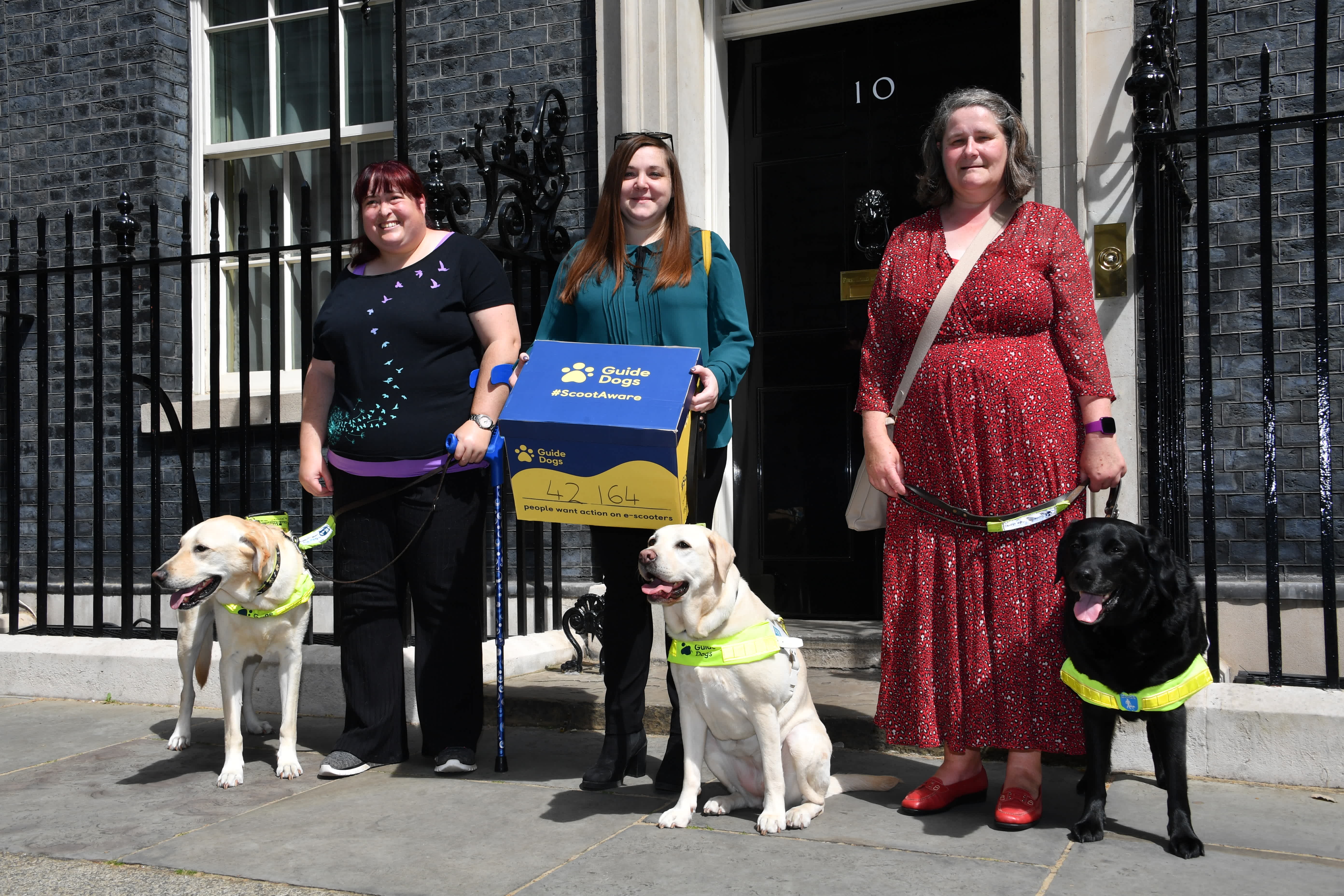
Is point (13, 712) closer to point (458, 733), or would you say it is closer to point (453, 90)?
point (458, 733)

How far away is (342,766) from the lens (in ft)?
12.1

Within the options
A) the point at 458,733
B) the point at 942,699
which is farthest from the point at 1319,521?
the point at 458,733

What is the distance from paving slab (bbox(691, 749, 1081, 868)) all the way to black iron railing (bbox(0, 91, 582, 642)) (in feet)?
5.65

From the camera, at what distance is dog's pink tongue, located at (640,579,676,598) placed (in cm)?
293

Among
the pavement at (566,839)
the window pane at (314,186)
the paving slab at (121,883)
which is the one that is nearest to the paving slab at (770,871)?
the pavement at (566,839)

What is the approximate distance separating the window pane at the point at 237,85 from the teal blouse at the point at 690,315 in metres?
3.97

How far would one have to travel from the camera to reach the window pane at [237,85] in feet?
21.2

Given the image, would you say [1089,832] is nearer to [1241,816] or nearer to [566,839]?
[1241,816]

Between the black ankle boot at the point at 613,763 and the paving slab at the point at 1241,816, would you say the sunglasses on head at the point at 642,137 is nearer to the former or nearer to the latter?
the black ankle boot at the point at 613,763

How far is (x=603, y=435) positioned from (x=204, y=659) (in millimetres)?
2002

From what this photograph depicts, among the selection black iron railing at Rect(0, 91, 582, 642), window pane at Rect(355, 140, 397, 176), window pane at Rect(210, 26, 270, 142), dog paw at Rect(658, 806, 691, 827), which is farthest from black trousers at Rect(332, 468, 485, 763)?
window pane at Rect(210, 26, 270, 142)

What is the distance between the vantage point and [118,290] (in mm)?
6320

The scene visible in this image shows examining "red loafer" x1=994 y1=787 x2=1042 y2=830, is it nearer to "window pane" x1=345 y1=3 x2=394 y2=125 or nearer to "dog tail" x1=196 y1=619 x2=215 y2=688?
"dog tail" x1=196 y1=619 x2=215 y2=688

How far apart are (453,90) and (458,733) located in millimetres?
3319
